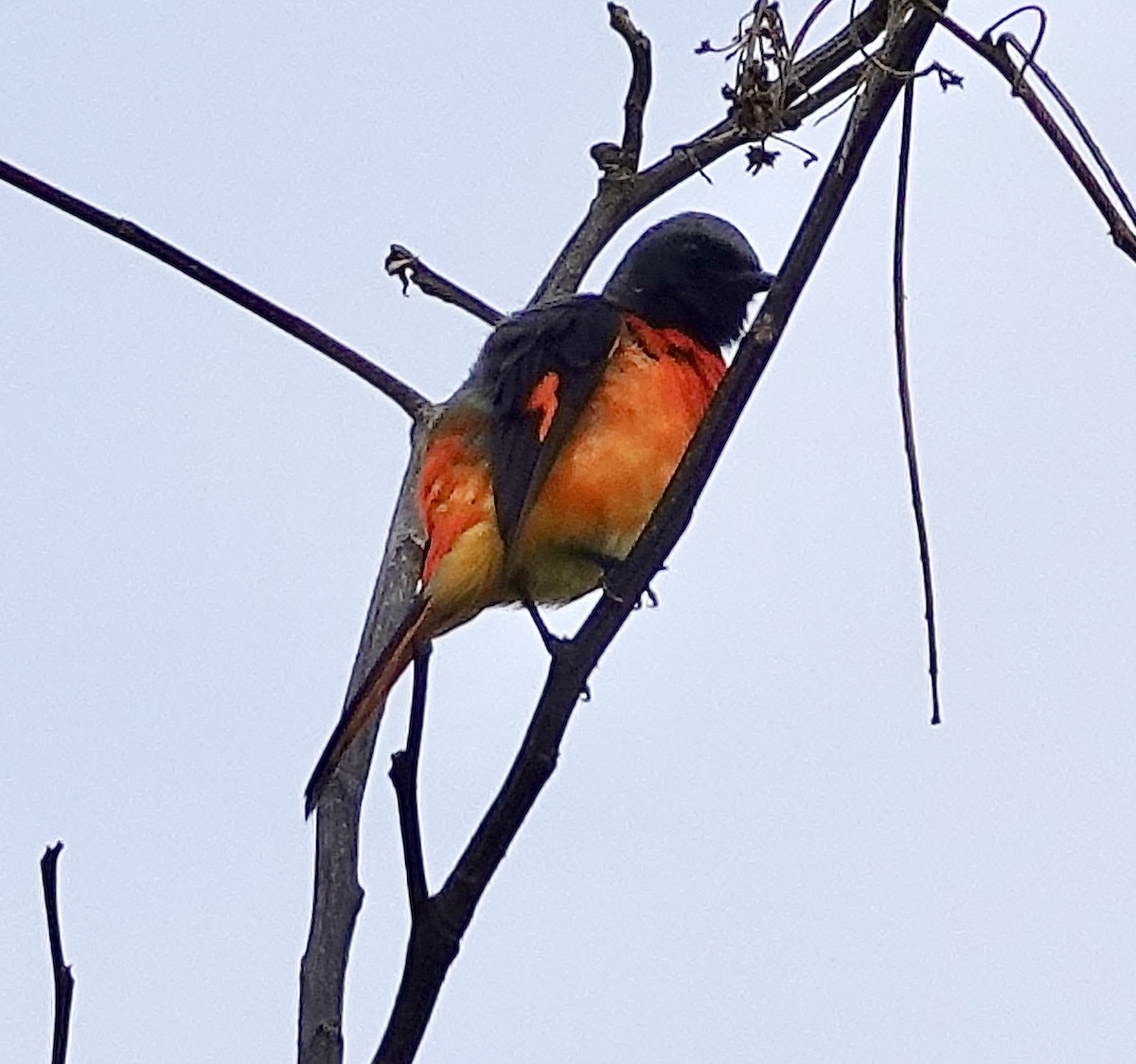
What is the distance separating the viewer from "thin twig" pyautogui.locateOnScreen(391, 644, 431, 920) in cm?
184

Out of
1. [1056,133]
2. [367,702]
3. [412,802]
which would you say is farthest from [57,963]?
[367,702]

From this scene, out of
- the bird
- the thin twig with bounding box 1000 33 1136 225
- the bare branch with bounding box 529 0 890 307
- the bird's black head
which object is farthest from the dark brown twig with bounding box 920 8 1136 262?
the bird's black head

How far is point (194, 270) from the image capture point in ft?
8.72

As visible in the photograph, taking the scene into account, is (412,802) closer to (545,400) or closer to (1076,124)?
(1076,124)

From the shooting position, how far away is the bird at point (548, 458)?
4.15m

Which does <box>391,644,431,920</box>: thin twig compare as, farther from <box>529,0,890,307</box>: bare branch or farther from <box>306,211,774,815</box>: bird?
<box>306,211,774,815</box>: bird

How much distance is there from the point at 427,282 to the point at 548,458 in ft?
1.41

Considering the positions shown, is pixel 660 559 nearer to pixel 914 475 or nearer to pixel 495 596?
pixel 914 475

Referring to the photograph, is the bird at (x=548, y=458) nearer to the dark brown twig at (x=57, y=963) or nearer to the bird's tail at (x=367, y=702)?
the bird's tail at (x=367, y=702)

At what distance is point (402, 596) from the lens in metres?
3.41

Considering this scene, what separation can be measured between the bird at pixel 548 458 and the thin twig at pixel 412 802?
80.2 inches

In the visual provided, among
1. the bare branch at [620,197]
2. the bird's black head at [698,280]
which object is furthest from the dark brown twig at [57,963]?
the bird's black head at [698,280]

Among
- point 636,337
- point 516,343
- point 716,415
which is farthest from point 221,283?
point 636,337

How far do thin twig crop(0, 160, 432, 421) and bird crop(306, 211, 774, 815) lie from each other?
2.89 ft
